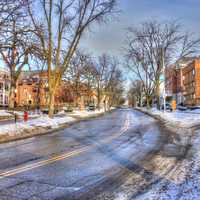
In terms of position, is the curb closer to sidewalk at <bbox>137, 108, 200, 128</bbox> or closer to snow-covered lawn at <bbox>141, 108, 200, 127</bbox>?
sidewalk at <bbox>137, 108, 200, 128</bbox>

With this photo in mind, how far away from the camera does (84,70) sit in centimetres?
5828

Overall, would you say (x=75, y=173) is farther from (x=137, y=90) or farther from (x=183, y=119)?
(x=137, y=90)

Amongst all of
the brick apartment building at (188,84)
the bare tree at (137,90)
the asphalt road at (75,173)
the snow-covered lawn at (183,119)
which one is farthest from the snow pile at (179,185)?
the bare tree at (137,90)

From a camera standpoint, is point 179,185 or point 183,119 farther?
point 183,119

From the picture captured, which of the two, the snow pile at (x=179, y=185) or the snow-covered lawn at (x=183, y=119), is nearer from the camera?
the snow pile at (x=179, y=185)

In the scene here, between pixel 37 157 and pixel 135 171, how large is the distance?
369 centimetres

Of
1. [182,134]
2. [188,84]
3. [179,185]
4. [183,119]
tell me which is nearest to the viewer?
[179,185]

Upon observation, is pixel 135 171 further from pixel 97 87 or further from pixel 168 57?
pixel 97 87

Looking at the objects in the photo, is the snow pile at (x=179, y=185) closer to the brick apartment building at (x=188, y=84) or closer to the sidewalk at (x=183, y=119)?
the sidewalk at (x=183, y=119)

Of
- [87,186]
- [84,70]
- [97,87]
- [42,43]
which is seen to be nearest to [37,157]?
[87,186]

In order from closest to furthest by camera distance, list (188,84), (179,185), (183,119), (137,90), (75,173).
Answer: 1. (179,185)
2. (75,173)
3. (183,119)
4. (188,84)
5. (137,90)

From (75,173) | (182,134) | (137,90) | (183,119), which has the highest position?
(137,90)

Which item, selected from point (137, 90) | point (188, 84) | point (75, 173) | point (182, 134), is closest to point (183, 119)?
point (182, 134)

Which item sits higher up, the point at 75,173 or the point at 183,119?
the point at 183,119
